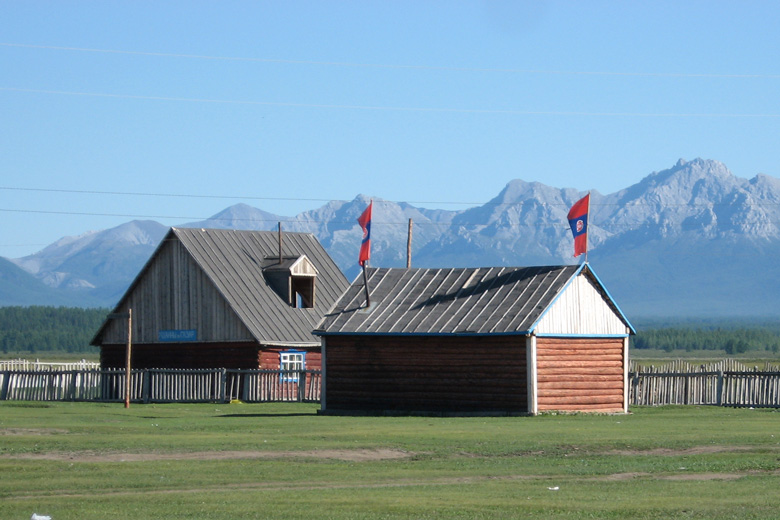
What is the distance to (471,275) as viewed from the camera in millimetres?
40531

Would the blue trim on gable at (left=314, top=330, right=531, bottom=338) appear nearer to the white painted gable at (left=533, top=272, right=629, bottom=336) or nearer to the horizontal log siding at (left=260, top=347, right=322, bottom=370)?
the white painted gable at (left=533, top=272, right=629, bottom=336)

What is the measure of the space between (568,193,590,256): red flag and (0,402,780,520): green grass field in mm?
6230

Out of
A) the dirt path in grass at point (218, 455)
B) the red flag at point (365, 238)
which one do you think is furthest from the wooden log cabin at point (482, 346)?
the dirt path in grass at point (218, 455)

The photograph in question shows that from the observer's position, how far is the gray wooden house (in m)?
51.0

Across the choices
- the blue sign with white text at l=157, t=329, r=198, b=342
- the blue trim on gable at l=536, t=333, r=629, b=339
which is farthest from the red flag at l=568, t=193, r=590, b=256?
the blue sign with white text at l=157, t=329, r=198, b=342

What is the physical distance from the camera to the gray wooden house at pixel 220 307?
5100 centimetres

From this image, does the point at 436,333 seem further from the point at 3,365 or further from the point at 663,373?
the point at 3,365

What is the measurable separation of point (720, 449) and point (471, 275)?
1596 cm

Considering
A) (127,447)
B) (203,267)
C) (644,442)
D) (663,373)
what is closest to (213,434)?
(127,447)

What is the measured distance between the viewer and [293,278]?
54.4m

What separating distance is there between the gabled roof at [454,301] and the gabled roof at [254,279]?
1023 cm

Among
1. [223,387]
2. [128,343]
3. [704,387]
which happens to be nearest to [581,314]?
[704,387]

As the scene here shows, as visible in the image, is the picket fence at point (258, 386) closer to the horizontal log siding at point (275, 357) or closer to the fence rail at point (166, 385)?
the fence rail at point (166, 385)

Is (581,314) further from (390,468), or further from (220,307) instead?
(220,307)
